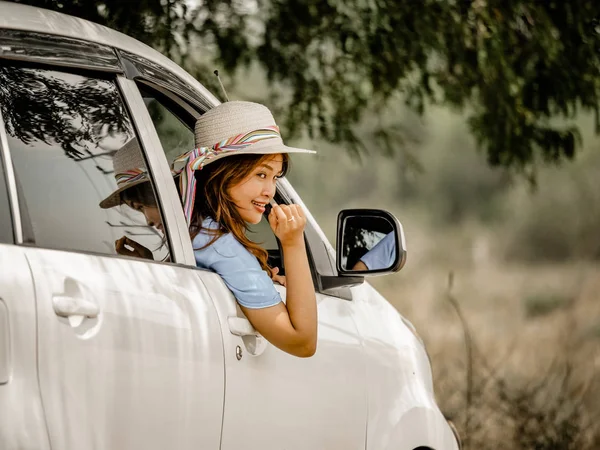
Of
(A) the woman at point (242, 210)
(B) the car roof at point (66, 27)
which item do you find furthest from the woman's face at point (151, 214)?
(B) the car roof at point (66, 27)

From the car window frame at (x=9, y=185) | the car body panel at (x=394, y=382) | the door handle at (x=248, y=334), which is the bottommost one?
the car body panel at (x=394, y=382)

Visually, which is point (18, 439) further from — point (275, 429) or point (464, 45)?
point (464, 45)

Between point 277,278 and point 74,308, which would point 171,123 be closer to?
point 277,278

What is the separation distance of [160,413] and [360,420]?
3.60 ft

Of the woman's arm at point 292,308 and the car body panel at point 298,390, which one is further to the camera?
the woman's arm at point 292,308

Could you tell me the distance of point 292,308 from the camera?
3.18m

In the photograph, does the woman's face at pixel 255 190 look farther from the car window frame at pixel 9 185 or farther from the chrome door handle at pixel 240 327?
the car window frame at pixel 9 185

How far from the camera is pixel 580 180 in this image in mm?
15398

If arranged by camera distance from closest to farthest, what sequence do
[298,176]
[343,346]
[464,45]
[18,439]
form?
[18,439], [343,346], [464,45], [298,176]

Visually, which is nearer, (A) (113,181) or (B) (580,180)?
(A) (113,181)

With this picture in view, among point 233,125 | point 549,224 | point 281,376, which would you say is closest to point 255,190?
point 233,125

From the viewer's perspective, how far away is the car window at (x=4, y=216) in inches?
96.3

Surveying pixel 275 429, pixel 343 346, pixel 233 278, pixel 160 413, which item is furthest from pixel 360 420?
pixel 160 413

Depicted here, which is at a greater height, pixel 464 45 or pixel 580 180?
pixel 464 45
